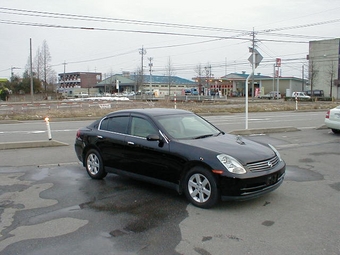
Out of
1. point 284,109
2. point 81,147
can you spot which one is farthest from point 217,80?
point 81,147

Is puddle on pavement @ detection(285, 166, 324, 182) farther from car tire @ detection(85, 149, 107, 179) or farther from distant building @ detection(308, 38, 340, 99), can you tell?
distant building @ detection(308, 38, 340, 99)

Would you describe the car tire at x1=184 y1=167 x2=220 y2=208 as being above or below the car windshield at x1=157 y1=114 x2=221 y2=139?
below

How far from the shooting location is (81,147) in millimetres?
7562

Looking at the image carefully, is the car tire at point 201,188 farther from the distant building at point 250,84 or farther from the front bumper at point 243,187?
the distant building at point 250,84

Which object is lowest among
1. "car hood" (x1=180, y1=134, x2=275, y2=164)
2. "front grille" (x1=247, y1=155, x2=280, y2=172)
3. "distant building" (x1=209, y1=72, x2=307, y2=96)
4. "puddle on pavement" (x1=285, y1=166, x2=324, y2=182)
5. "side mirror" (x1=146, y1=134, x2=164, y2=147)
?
"puddle on pavement" (x1=285, y1=166, x2=324, y2=182)

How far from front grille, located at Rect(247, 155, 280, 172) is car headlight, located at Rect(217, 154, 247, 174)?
0.15m

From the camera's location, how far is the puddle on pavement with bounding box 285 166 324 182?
22.9 ft

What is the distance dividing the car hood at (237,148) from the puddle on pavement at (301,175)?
1.51 metres

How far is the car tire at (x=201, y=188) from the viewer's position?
5.17 m

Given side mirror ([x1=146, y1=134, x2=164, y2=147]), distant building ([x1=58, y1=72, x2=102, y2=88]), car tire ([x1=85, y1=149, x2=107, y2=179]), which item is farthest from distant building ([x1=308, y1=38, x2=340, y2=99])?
distant building ([x1=58, y1=72, x2=102, y2=88])

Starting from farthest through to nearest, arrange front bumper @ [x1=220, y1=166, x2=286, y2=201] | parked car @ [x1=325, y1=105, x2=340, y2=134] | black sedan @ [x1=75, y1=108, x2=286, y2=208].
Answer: parked car @ [x1=325, y1=105, x2=340, y2=134] → black sedan @ [x1=75, y1=108, x2=286, y2=208] → front bumper @ [x1=220, y1=166, x2=286, y2=201]

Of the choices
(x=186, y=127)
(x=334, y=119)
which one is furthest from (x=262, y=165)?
(x=334, y=119)

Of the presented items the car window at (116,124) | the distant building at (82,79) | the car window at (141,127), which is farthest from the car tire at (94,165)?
the distant building at (82,79)

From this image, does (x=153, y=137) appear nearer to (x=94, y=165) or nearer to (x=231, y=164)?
(x=231, y=164)
